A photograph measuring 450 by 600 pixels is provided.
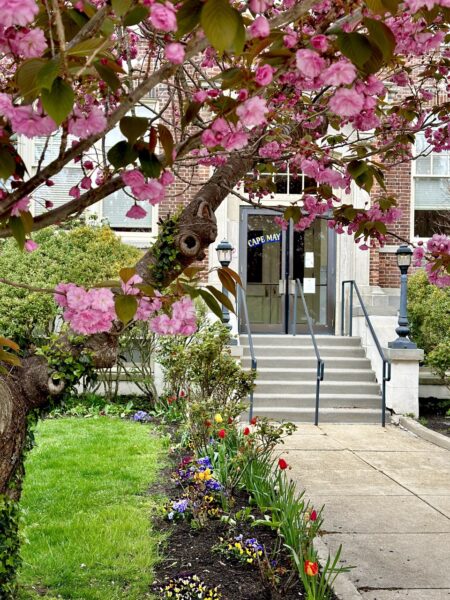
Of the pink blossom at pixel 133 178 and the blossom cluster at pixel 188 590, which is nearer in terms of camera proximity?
the pink blossom at pixel 133 178

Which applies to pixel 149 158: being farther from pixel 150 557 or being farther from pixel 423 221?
pixel 423 221

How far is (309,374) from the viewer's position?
10891mm

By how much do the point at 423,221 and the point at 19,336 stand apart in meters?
11.6

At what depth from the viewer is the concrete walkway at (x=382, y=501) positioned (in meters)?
3.97

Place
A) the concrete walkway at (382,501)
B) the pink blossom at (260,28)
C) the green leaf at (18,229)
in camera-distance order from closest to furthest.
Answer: the pink blossom at (260,28) < the green leaf at (18,229) < the concrete walkway at (382,501)

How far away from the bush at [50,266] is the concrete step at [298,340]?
2.55 m

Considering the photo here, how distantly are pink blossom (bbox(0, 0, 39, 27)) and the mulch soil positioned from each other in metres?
2.97

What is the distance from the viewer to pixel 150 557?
12.9ft

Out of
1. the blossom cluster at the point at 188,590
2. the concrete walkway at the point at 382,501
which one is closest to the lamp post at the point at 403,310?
the concrete walkway at the point at 382,501

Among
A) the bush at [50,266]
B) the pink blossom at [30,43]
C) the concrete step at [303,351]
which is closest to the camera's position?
the pink blossom at [30,43]

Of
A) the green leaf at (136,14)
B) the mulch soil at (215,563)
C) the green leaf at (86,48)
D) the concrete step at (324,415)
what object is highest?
the green leaf at (136,14)

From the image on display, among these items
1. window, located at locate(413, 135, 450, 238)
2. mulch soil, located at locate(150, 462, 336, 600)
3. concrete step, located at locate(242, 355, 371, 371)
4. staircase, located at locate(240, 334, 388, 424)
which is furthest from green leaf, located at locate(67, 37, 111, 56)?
window, located at locate(413, 135, 450, 238)

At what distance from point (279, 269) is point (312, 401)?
3952 mm

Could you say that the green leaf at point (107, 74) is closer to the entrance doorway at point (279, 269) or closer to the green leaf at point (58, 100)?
the green leaf at point (58, 100)
